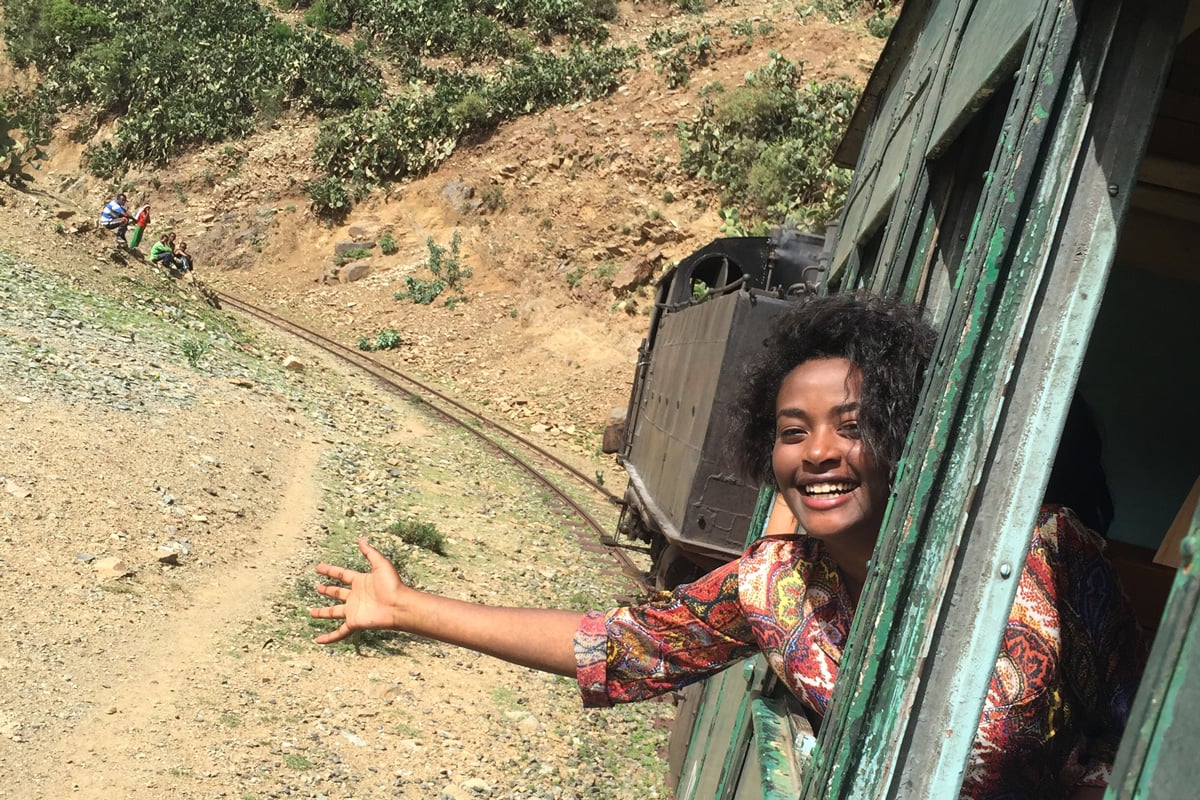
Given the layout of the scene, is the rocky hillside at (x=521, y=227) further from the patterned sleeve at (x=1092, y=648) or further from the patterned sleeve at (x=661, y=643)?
the patterned sleeve at (x=1092, y=648)

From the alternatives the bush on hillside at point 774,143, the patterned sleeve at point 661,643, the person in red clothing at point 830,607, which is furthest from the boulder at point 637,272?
the patterned sleeve at point 661,643

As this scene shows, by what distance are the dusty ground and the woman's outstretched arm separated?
3799 mm

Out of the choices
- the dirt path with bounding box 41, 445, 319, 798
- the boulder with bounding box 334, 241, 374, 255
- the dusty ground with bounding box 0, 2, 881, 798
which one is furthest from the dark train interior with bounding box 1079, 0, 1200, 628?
the boulder with bounding box 334, 241, 374, 255

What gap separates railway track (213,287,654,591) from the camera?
13.1m

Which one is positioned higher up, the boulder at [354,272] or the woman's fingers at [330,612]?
the woman's fingers at [330,612]

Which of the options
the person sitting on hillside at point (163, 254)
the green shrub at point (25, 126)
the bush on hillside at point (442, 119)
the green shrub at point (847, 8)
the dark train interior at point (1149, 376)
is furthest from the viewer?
the green shrub at point (847, 8)

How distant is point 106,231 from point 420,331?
7552 mm

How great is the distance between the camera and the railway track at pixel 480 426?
13.1 metres

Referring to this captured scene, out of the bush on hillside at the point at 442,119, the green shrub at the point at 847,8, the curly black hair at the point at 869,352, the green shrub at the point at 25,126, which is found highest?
the green shrub at the point at 847,8

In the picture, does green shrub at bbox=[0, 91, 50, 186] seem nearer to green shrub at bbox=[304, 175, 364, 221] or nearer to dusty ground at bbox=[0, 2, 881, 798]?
green shrub at bbox=[304, 175, 364, 221]

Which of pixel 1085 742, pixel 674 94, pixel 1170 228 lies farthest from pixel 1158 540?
pixel 674 94

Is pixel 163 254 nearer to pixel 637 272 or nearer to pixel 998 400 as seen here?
pixel 637 272

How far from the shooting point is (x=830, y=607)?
2018 millimetres

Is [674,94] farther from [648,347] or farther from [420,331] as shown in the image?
[648,347]
